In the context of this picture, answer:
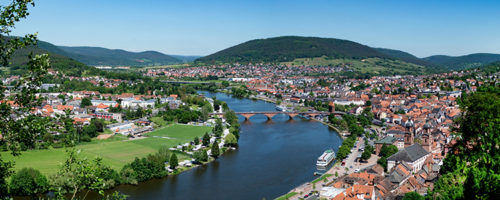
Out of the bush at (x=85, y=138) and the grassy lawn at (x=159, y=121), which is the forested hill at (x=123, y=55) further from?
the bush at (x=85, y=138)

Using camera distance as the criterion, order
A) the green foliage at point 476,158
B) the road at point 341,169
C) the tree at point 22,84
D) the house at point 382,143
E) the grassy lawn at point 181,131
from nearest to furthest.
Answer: the tree at point 22,84
the green foliage at point 476,158
the road at point 341,169
the house at point 382,143
the grassy lawn at point 181,131

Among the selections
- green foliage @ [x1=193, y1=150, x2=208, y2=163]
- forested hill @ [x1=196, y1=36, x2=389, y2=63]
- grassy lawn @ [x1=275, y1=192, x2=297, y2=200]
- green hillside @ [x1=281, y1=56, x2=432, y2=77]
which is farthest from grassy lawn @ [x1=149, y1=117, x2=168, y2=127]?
forested hill @ [x1=196, y1=36, x2=389, y2=63]

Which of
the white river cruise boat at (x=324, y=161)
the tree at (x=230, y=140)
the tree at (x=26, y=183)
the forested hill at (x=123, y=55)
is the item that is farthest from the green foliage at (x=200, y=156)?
the forested hill at (x=123, y=55)

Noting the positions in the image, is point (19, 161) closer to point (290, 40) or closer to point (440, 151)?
point (440, 151)

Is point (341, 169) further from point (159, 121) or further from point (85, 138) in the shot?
point (159, 121)

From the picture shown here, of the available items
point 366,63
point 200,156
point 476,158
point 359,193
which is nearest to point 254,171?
point 200,156

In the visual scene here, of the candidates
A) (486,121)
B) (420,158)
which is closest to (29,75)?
(486,121)

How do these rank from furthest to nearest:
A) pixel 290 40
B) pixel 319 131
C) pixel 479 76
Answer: pixel 290 40 → pixel 479 76 → pixel 319 131
